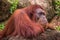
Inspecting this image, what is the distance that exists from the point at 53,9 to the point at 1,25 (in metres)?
2.31

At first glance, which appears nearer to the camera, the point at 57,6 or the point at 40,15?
the point at 40,15

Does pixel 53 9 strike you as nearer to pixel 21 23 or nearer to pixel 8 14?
pixel 8 14

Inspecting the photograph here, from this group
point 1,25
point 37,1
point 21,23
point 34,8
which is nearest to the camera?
point 21,23

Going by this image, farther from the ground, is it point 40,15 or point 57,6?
point 40,15

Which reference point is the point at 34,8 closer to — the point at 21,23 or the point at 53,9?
the point at 21,23

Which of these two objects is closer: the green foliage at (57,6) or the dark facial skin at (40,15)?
the dark facial skin at (40,15)

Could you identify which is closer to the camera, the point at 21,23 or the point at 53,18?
the point at 21,23

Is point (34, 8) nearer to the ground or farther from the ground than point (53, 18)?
farther from the ground

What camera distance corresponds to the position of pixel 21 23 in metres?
4.75

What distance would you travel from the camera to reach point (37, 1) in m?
7.86

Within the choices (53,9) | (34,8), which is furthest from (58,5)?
(34,8)

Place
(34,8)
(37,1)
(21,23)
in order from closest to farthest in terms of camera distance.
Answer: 1. (21,23)
2. (34,8)
3. (37,1)

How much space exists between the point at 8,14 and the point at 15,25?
2139 mm

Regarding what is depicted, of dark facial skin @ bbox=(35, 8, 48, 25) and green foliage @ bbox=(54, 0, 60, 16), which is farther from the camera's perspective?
green foliage @ bbox=(54, 0, 60, 16)
